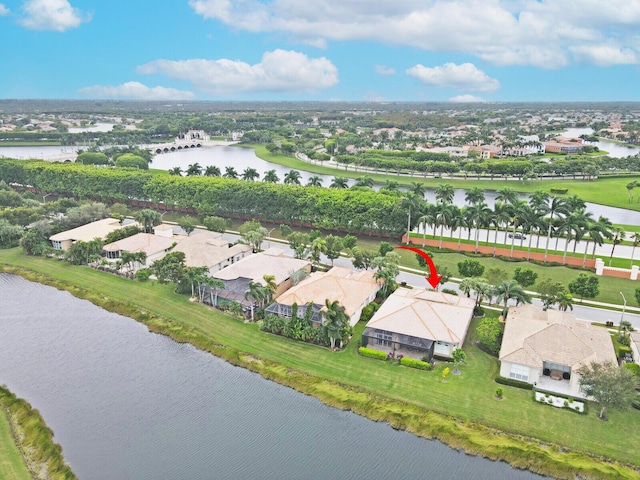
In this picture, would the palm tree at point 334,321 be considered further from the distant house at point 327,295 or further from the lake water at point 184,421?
the lake water at point 184,421

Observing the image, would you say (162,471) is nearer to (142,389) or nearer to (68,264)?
(142,389)

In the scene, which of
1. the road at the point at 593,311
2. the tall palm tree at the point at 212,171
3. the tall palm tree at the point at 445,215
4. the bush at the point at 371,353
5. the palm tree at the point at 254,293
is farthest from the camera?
the tall palm tree at the point at 212,171

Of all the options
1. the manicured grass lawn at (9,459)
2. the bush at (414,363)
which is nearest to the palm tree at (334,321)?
the bush at (414,363)

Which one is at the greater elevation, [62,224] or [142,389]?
[62,224]

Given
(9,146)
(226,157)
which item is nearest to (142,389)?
(226,157)

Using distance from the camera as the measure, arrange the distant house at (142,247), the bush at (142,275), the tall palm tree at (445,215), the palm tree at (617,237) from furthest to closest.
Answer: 1. the tall palm tree at (445,215)
2. the distant house at (142,247)
3. the palm tree at (617,237)
4. the bush at (142,275)

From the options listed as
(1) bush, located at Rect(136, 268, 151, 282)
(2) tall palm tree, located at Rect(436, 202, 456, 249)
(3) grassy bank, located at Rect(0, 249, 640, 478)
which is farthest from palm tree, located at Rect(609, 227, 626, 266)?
(1) bush, located at Rect(136, 268, 151, 282)

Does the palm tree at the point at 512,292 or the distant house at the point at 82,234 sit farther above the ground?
the palm tree at the point at 512,292
